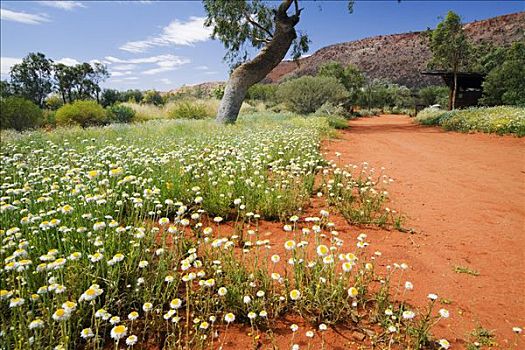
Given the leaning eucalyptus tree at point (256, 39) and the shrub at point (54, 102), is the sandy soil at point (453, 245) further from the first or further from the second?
the shrub at point (54, 102)

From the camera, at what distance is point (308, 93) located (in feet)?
70.2

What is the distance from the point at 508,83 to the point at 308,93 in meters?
13.5

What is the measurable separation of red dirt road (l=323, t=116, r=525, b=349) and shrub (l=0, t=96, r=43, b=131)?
15071 millimetres

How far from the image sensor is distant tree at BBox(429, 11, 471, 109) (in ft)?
67.0

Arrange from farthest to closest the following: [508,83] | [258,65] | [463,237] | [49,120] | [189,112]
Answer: [508,83] → [189,112] → [49,120] → [258,65] → [463,237]

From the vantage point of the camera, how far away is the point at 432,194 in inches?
194

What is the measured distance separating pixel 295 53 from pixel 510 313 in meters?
15.5

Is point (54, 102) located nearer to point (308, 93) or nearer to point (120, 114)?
point (120, 114)

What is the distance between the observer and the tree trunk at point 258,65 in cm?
1344

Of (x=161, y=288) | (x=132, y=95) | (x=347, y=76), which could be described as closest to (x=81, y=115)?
(x=161, y=288)

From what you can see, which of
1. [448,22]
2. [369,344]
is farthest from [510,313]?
[448,22]

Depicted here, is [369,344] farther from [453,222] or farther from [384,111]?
[384,111]

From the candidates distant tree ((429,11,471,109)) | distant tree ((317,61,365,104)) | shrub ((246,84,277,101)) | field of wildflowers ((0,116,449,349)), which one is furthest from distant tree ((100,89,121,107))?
field of wildflowers ((0,116,449,349))

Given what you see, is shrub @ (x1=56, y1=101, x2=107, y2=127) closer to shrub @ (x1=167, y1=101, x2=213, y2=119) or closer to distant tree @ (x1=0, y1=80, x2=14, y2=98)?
shrub @ (x1=167, y1=101, x2=213, y2=119)
